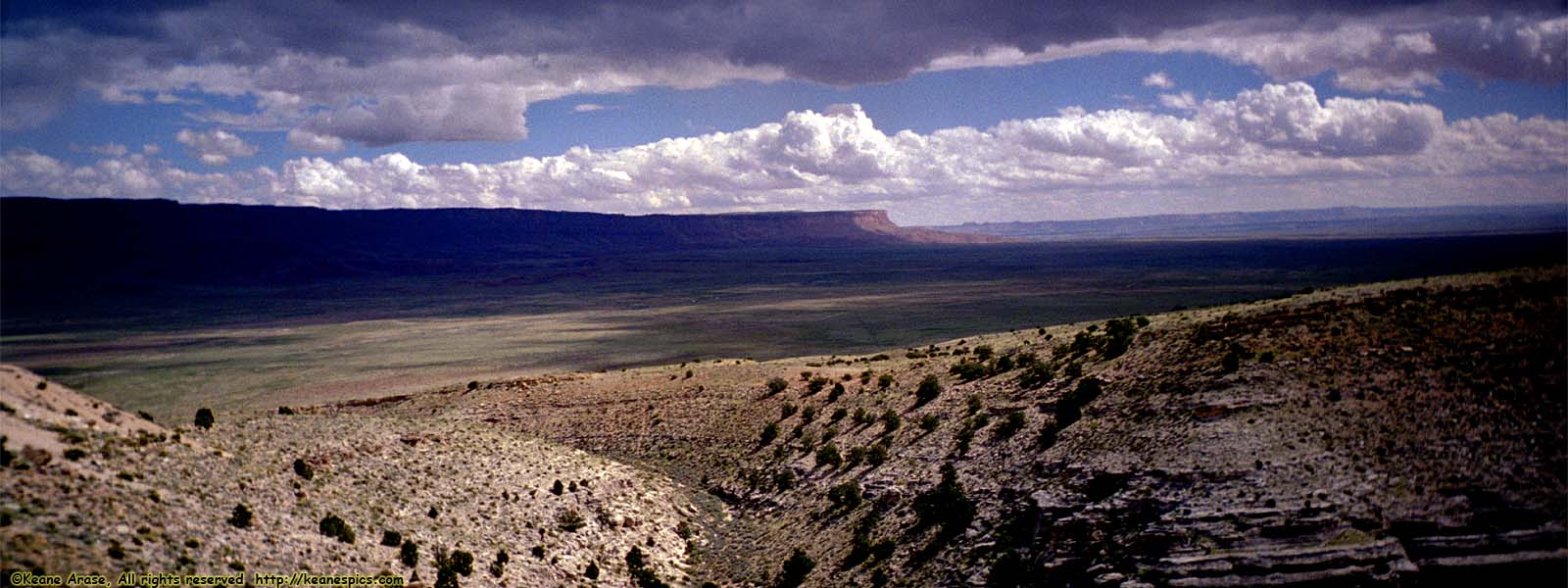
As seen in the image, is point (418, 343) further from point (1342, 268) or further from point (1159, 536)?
point (1342, 268)

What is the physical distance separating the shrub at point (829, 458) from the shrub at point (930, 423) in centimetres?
295

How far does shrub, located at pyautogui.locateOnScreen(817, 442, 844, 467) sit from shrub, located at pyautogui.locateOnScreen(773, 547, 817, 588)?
607cm

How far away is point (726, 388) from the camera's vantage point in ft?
Answer: 134

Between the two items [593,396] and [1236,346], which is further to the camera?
[593,396]

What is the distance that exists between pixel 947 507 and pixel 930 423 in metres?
6.19

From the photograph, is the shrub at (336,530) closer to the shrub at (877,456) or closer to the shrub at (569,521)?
the shrub at (569,521)

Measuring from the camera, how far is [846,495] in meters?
27.5

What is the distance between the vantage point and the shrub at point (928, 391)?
32625mm

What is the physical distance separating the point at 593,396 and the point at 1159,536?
95.2ft

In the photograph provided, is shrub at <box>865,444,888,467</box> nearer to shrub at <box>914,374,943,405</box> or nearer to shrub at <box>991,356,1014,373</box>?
shrub at <box>914,374,943,405</box>

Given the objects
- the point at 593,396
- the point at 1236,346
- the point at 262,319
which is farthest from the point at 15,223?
the point at 1236,346

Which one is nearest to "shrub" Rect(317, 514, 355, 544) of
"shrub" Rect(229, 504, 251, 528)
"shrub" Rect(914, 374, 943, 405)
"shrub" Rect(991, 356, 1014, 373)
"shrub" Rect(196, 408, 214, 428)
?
"shrub" Rect(229, 504, 251, 528)

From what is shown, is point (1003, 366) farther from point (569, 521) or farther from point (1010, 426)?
point (569, 521)

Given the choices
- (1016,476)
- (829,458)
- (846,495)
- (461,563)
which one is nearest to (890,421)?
(829,458)
